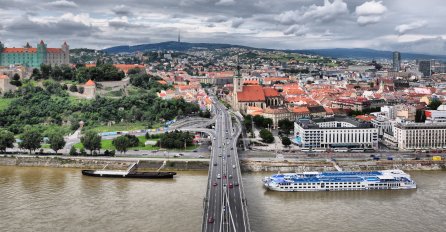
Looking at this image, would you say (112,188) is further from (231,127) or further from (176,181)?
(231,127)

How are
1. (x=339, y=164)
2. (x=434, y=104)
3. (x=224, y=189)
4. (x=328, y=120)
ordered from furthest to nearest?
(x=434, y=104) → (x=328, y=120) → (x=339, y=164) → (x=224, y=189)

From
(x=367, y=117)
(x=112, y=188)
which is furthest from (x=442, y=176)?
(x=112, y=188)

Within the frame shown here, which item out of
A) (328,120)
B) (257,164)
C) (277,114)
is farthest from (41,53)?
(257,164)

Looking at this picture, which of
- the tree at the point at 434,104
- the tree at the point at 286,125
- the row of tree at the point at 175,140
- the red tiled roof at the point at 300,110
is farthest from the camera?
the tree at the point at 434,104

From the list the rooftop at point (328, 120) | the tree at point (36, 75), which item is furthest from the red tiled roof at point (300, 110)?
the tree at point (36, 75)

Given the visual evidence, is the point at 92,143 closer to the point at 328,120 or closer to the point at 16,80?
the point at 328,120

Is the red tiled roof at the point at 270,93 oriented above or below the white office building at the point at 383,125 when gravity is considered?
above

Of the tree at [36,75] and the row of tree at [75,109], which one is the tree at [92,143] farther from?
the tree at [36,75]

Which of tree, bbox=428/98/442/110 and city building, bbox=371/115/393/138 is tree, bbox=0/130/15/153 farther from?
tree, bbox=428/98/442/110
